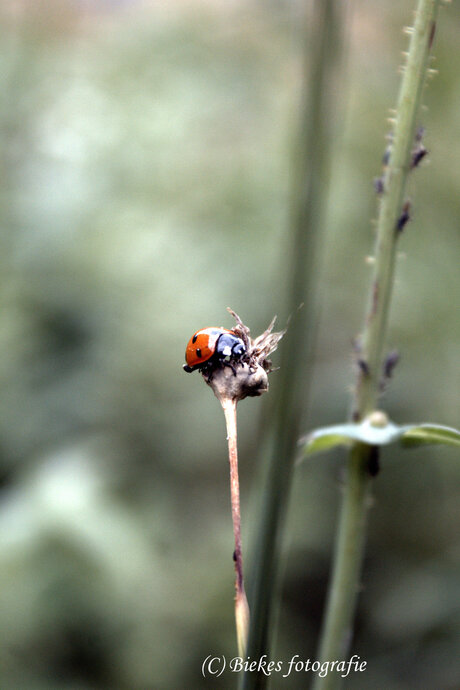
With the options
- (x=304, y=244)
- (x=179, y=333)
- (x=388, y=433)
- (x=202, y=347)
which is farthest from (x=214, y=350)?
(x=179, y=333)

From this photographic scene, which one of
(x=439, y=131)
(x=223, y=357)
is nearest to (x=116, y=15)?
(x=439, y=131)

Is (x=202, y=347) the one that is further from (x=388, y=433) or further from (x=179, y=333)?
(x=179, y=333)

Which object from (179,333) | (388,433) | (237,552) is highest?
(179,333)

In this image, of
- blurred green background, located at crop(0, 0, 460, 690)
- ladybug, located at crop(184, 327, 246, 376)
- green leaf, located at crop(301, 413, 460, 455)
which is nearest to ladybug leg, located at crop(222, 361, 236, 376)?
ladybug, located at crop(184, 327, 246, 376)

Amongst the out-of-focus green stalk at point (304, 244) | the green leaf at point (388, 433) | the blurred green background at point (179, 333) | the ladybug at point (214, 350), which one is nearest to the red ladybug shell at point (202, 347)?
the ladybug at point (214, 350)

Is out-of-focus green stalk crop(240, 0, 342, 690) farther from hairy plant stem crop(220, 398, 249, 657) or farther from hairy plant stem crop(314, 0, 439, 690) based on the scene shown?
hairy plant stem crop(314, 0, 439, 690)

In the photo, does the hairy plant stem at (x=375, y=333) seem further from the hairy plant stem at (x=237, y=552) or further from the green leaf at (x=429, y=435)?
the hairy plant stem at (x=237, y=552)

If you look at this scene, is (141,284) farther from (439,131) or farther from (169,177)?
(439,131)

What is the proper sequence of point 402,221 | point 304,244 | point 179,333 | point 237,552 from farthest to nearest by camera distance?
point 179,333 < point 402,221 < point 237,552 < point 304,244
